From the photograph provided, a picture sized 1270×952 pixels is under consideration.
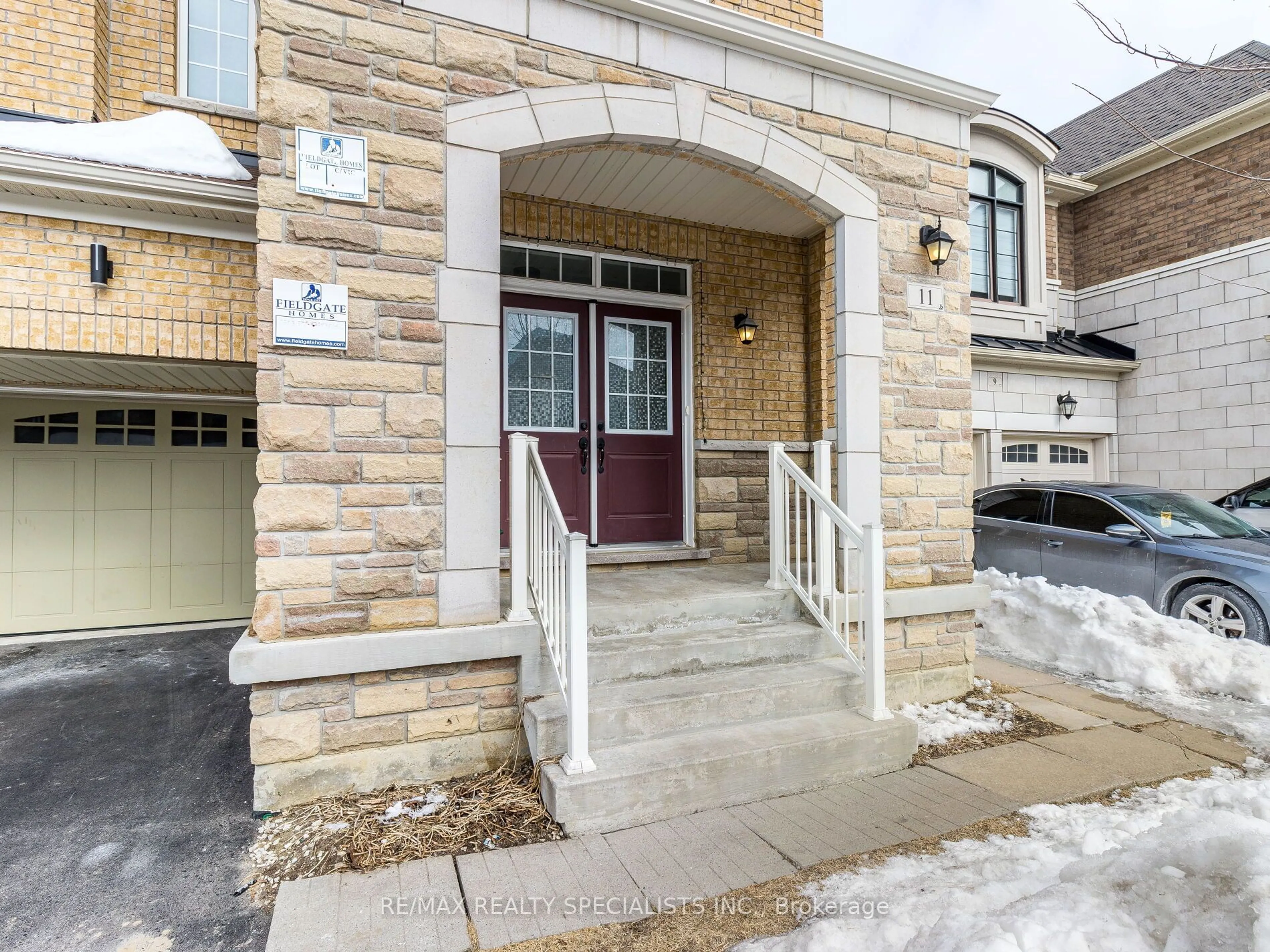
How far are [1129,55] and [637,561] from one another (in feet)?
12.4

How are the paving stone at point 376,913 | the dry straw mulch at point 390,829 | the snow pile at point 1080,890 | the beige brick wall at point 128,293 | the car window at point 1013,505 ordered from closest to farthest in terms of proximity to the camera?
the snow pile at point 1080,890 → the paving stone at point 376,913 → the dry straw mulch at point 390,829 → the beige brick wall at point 128,293 → the car window at point 1013,505

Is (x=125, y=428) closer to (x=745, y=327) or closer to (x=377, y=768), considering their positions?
(x=377, y=768)

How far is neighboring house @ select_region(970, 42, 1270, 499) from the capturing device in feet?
27.2

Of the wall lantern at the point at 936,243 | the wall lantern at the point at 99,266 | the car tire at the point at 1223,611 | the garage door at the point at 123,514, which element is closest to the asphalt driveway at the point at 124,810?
the garage door at the point at 123,514

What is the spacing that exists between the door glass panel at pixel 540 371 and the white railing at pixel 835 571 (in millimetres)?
1736

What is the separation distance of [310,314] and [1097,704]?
491 cm

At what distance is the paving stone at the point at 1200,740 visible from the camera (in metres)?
3.36

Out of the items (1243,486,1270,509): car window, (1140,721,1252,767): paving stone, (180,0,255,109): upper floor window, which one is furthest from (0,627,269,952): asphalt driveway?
(1243,486,1270,509): car window

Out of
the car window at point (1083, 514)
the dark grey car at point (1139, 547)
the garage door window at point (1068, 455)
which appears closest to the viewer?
the dark grey car at point (1139, 547)

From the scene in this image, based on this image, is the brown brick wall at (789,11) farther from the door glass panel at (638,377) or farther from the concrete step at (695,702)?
the concrete step at (695,702)

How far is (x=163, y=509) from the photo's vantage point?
6.10 m

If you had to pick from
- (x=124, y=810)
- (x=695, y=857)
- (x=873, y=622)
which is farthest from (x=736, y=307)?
(x=124, y=810)

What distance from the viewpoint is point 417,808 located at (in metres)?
2.81

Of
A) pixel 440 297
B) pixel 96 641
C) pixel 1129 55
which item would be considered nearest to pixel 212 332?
pixel 440 297
